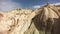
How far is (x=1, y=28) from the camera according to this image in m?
5.50

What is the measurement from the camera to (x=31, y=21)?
5.32m

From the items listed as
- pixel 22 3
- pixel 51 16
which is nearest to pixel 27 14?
pixel 22 3

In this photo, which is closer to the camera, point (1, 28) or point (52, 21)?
point (52, 21)

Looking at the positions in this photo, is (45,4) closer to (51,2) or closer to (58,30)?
(51,2)

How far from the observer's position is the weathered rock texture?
203 inches

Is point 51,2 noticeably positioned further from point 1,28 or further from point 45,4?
point 1,28

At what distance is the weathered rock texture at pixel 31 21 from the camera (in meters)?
5.16

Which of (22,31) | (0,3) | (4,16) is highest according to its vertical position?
(0,3)

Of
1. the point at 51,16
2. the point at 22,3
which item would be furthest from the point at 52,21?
the point at 22,3

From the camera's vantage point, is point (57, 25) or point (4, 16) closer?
point (57, 25)

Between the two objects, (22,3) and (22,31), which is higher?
(22,3)

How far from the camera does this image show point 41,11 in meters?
5.29

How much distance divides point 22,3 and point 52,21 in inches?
35.9

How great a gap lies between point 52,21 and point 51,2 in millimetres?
498
